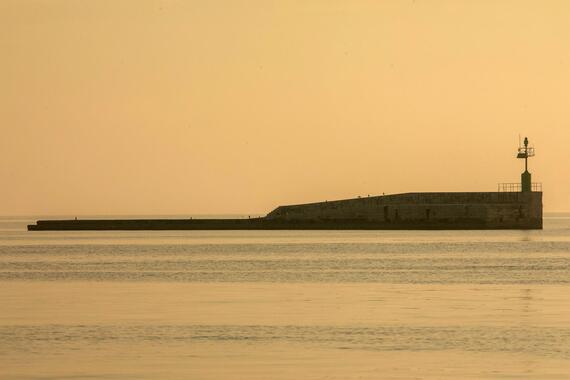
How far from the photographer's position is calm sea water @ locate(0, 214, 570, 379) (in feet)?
99.2

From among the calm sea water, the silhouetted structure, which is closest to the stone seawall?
the silhouetted structure

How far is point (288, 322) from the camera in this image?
131 feet

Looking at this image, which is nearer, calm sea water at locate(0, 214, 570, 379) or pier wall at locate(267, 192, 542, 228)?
calm sea water at locate(0, 214, 570, 379)

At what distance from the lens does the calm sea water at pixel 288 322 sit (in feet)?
99.2

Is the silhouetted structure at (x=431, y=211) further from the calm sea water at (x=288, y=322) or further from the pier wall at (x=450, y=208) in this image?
the calm sea water at (x=288, y=322)

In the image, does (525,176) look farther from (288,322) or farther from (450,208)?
(288,322)

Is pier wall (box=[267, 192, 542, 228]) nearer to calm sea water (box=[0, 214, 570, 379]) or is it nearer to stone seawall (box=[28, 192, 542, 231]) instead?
stone seawall (box=[28, 192, 542, 231])

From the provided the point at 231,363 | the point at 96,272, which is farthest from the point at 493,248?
the point at 231,363

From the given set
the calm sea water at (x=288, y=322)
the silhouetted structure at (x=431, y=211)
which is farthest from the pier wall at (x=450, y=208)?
the calm sea water at (x=288, y=322)

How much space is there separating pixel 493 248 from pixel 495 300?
60.4 metres

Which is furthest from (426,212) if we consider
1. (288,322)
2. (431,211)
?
(288,322)

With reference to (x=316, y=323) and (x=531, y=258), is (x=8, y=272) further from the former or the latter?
(x=316, y=323)

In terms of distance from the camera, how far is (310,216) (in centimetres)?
15325

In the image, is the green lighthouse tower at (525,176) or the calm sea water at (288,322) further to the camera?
the green lighthouse tower at (525,176)
